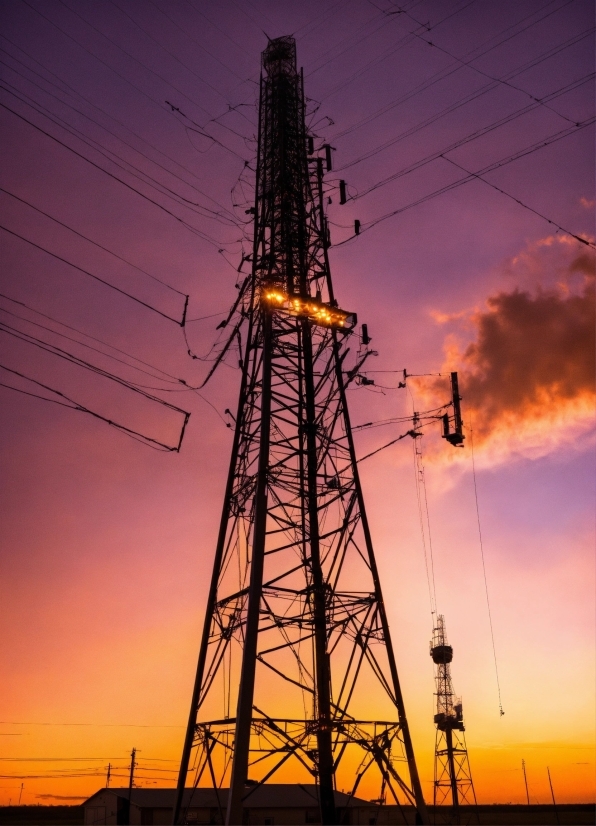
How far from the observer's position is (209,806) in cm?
4956

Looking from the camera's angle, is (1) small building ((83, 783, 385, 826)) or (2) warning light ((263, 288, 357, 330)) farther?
(1) small building ((83, 783, 385, 826))

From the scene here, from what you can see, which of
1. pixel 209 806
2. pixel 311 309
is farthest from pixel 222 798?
pixel 311 309

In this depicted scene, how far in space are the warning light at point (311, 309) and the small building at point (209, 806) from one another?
31106 millimetres

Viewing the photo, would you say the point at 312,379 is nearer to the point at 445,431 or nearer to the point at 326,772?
the point at 445,431

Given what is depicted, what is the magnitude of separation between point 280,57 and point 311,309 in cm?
1193

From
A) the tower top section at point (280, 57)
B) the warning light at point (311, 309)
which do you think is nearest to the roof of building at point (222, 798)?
the warning light at point (311, 309)

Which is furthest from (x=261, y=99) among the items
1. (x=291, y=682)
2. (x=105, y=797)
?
(x=105, y=797)

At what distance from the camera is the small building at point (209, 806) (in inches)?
1955

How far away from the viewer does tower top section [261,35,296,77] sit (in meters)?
32.6

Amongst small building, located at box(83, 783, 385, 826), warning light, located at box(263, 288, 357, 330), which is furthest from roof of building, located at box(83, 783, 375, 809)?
warning light, located at box(263, 288, 357, 330)

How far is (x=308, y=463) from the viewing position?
26562 millimetres

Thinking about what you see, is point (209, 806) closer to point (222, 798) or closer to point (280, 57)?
point (222, 798)

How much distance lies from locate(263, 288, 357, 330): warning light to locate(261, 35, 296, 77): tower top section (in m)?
10.9

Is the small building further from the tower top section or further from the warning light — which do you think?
the tower top section
